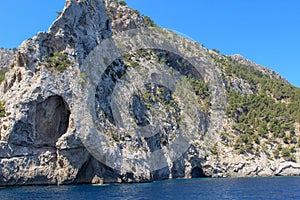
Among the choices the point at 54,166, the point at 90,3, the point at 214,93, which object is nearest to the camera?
the point at 54,166

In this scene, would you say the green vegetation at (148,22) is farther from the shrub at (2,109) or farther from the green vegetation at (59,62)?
the shrub at (2,109)

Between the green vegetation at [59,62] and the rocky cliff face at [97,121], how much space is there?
18 cm

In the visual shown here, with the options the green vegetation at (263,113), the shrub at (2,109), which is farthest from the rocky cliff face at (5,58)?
the shrub at (2,109)

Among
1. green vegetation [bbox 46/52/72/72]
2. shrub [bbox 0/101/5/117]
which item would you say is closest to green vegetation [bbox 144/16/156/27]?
green vegetation [bbox 46/52/72/72]

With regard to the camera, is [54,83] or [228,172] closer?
[54,83]

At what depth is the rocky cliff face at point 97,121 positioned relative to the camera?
47594mm

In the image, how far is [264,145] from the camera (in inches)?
3438

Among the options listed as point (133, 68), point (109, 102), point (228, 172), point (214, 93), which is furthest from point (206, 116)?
point (109, 102)

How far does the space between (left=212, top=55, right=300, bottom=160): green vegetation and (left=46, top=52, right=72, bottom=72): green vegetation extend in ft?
173

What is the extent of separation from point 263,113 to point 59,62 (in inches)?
2697

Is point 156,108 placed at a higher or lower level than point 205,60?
lower

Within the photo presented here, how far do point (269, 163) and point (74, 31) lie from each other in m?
57.2

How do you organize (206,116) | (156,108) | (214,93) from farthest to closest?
(214,93) < (206,116) < (156,108)

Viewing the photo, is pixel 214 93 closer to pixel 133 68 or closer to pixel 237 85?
pixel 237 85
